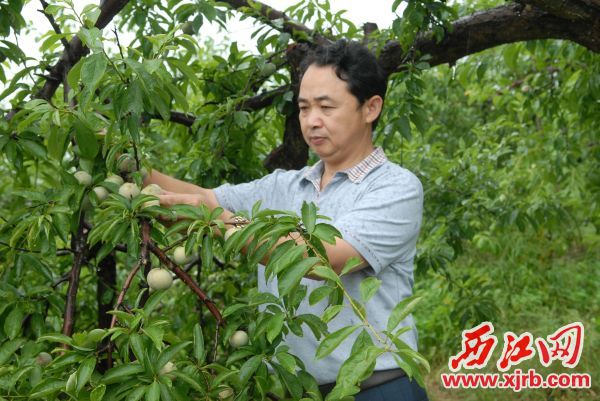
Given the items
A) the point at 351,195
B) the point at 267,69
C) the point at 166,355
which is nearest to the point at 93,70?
the point at 166,355

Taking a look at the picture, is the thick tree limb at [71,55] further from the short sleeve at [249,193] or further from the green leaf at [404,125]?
the green leaf at [404,125]

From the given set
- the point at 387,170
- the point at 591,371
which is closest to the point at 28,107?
the point at 387,170

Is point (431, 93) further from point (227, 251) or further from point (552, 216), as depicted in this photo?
point (227, 251)

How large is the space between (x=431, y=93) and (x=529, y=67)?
86 cm

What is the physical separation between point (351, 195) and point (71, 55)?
30.0 inches

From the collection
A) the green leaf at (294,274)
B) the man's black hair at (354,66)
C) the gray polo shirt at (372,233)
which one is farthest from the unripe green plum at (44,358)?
the man's black hair at (354,66)

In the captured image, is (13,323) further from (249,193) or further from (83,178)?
(249,193)

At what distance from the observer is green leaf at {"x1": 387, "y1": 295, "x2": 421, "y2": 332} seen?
1.05 metres

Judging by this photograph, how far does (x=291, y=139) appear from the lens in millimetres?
2701

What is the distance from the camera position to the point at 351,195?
177 cm

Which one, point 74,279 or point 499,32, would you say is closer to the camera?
point 74,279

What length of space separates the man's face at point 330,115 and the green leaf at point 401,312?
0.78m

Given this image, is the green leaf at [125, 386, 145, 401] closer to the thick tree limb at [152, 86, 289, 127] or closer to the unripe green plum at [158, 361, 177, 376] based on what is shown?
the unripe green plum at [158, 361, 177, 376]

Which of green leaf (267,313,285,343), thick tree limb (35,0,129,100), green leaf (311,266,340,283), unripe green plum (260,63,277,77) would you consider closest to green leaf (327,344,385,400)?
green leaf (311,266,340,283)
